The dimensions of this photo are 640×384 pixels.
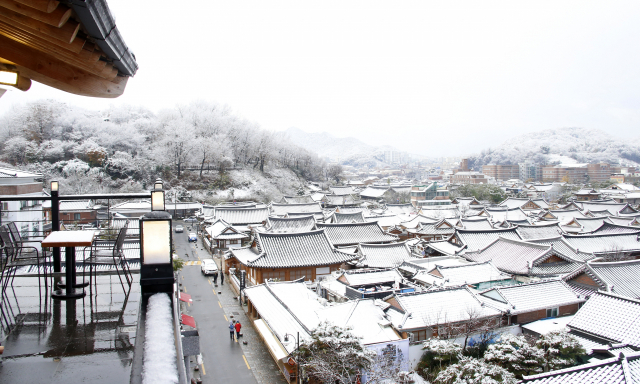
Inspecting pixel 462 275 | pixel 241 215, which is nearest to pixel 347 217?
pixel 241 215

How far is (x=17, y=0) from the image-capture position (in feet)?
5.74

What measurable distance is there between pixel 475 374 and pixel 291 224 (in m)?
19.6

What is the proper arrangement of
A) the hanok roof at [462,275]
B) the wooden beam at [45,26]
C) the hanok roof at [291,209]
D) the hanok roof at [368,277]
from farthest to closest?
the hanok roof at [291,209], the hanok roof at [462,275], the hanok roof at [368,277], the wooden beam at [45,26]

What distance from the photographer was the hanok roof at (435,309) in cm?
1173

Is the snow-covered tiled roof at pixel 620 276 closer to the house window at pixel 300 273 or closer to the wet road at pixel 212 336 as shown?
the house window at pixel 300 273

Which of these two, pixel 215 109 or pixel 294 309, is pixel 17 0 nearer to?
pixel 294 309

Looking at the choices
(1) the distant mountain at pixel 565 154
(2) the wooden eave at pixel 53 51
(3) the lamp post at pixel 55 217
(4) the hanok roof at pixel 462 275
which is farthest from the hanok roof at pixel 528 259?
(1) the distant mountain at pixel 565 154

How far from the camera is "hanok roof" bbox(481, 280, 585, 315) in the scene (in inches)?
517

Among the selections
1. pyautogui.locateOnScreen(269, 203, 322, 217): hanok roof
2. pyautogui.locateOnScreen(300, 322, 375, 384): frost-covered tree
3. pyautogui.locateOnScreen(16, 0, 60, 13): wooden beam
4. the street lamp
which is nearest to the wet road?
pyautogui.locateOnScreen(300, 322, 375, 384): frost-covered tree

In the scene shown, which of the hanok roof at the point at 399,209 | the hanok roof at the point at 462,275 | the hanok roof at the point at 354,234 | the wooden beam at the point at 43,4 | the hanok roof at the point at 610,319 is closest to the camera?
the wooden beam at the point at 43,4

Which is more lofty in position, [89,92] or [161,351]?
[89,92]

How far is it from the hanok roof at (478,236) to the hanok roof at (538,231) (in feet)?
5.88

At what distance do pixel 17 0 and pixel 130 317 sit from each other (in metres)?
3.60

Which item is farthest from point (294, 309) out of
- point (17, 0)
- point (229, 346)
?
point (17, 0)
